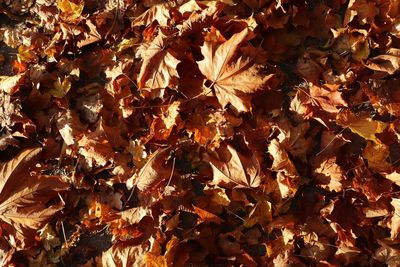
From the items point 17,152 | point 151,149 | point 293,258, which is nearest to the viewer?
point 293,258

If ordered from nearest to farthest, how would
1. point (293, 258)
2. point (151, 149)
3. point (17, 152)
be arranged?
point (293, 258), point (151, 149), point (17, 152)

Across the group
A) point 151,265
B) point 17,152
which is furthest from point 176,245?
point 17,152

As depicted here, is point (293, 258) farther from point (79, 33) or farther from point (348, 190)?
point (79, 33)

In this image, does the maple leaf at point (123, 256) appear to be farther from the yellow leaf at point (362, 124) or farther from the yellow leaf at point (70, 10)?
the yellow leaf at point (70, 10)

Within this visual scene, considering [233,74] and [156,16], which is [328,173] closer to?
[233,74]

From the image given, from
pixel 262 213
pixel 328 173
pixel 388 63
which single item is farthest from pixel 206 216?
pixel 388 63

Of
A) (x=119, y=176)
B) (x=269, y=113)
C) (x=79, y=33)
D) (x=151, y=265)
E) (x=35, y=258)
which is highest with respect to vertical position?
(x=79, y=33)

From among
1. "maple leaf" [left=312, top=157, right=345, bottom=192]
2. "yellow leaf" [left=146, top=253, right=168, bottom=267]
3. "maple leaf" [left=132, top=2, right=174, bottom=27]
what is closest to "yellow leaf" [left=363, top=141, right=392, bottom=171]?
"maple leaf" [left=312, top=157, right=345, bottom=192]

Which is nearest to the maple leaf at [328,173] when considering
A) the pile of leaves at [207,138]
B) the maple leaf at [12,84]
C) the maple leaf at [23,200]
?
the pile of leaves at [207,138]
